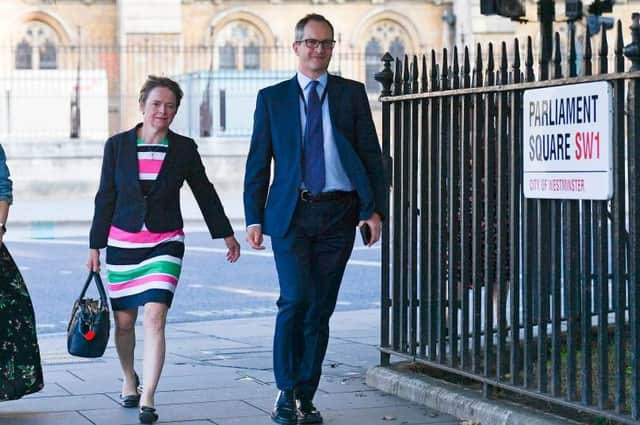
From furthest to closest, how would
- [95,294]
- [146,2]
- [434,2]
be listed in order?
[434,2] < [146,2] < [95,294]

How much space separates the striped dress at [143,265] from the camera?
263 inches

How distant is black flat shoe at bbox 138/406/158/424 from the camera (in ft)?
21.5

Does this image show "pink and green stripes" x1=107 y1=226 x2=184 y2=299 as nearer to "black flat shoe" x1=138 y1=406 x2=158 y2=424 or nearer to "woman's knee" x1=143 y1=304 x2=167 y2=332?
"woman's knee" x1=143 y1=304 x2=167 y2=332

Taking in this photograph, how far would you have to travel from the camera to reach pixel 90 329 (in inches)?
263

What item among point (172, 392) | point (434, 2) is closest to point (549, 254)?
point (172, 392)

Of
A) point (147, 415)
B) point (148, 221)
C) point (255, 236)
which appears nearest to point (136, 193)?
point (148, 221)

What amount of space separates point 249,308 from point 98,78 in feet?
71.8

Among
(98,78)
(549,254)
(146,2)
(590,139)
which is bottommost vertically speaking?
(549,254)

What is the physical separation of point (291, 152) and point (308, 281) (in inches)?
24.7

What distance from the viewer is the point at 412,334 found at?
7.41m

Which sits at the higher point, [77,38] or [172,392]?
[77,38]

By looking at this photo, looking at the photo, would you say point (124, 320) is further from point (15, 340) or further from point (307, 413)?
point (307, 413)

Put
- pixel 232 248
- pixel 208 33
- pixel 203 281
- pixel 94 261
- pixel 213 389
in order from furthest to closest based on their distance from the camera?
pixel 208 33, pixel 203 281, pixel 213 389, pixel 232 248, pixel 94 261

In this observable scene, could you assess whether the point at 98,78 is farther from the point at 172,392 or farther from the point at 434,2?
the point at 172,392
